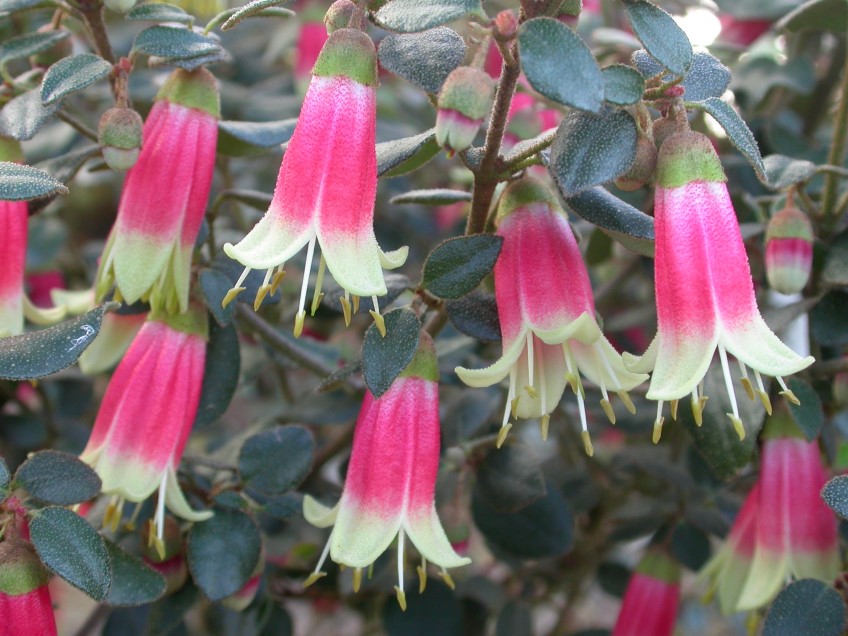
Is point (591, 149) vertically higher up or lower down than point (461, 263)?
higher up

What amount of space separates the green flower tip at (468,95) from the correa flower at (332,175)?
0.10m

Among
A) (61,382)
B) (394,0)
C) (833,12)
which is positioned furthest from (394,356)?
(61,382)

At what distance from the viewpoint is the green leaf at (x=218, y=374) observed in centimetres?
95

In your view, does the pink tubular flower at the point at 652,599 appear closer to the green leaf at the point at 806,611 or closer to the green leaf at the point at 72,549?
the green leaf at the point at 806,611

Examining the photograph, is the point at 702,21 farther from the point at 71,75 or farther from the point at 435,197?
the point at 71,75

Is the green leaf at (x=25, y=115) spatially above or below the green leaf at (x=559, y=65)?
below

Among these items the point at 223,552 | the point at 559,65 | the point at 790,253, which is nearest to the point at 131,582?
the point at 223,552

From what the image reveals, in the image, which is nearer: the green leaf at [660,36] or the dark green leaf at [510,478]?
the green leaf at [660,36]

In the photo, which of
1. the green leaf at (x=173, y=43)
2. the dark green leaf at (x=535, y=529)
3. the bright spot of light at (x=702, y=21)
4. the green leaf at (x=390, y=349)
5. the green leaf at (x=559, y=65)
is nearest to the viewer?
the green leaf at (x=559, y=65)

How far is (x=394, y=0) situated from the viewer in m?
0.68

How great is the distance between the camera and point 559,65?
0.61 m

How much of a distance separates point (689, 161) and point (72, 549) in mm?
540

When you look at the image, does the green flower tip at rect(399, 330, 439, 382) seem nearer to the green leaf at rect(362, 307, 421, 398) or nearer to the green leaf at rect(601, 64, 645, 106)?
the green leaf at rect(362, 307, 421, 398)

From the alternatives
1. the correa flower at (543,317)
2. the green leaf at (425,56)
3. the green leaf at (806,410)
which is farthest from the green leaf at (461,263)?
the green leaf at (806,410)
